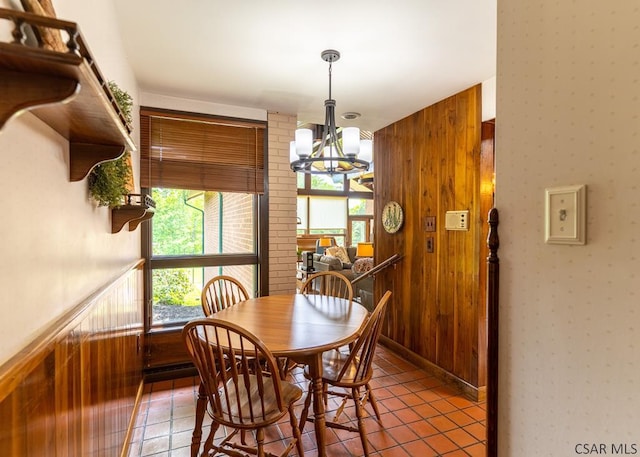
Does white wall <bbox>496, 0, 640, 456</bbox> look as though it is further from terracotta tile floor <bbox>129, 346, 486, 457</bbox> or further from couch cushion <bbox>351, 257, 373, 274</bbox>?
couch cushion <bbox>351, 257, 373, 274</bbox>

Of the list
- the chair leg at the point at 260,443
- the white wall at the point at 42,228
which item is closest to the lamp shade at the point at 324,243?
the chair leg at the point at 260,443

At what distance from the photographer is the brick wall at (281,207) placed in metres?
3.35

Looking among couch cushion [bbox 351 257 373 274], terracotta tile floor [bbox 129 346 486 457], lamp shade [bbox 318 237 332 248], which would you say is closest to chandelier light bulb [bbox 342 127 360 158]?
terracotta tile floor [bbox 129 346 486 457]

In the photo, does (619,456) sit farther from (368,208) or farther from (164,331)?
(368,208)

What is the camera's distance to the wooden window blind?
2.95 meters

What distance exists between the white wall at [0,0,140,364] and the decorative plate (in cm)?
265

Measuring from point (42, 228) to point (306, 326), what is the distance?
134 cm

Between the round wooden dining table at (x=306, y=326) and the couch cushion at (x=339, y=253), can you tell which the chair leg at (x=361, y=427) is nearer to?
the round wooden dining table at (x=306, y=326)

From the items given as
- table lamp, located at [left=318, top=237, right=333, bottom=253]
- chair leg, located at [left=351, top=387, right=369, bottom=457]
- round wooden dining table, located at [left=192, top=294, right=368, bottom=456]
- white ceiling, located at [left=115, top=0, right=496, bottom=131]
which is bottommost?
chair leg, located at [left=351, top=387, right=369, bottom=457]

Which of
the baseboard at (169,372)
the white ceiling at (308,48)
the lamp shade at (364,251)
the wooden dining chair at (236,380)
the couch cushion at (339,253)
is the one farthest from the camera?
the couch cushion at (339,253)

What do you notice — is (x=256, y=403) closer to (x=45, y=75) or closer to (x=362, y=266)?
(x=45, y=75)

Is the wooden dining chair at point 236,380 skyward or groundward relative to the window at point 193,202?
groundward

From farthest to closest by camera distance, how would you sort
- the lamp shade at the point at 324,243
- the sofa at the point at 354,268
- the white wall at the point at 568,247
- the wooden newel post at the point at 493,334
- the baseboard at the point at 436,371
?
the lamp shade at the point at 324,243 < the sofa at the point at 354,268 < the baseboard at the point at 436,371 < the wooden newel post at the point at 493,334 < the white wall at the point at 568,247

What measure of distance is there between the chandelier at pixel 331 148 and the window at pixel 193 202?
94 centimetres
